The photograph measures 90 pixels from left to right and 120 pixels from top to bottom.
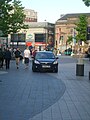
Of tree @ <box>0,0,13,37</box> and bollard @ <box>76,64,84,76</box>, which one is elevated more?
tree @ <box>0,0,13,37</box>

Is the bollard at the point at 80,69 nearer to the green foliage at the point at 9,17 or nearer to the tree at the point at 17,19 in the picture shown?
the green foliage at the point at 9,17

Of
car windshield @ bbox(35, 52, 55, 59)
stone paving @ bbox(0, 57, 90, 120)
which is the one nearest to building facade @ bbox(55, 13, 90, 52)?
car windshield @ bbox(35, 52, 55, 59)

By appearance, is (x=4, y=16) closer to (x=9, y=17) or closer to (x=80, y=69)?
(x=9, y=17)


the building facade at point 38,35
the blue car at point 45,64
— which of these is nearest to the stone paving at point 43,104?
the blue car at point 45,64

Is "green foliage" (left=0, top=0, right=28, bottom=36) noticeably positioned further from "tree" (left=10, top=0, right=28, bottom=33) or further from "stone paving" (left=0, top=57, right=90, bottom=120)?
"stone paving" (left=0, top=57, right=90, bottom=120)

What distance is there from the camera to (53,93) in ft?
50.2

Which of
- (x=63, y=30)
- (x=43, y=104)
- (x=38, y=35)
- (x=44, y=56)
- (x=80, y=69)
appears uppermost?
(x=63, y=30)

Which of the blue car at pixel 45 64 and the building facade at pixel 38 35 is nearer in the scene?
the blue car at pixel 45 64

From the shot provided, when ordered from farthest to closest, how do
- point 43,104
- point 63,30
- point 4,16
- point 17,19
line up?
point 63,30, point 17,19, point 4,16, point 43,104

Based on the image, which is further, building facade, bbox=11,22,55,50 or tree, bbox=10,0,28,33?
building facade, bbox=11,22,55,50

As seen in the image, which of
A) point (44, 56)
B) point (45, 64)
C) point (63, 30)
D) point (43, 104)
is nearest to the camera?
point (43, 104)

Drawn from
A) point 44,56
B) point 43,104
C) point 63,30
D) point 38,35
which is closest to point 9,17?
point 44,56

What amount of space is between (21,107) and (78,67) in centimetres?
1394

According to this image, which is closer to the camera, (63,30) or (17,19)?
(17,19)
